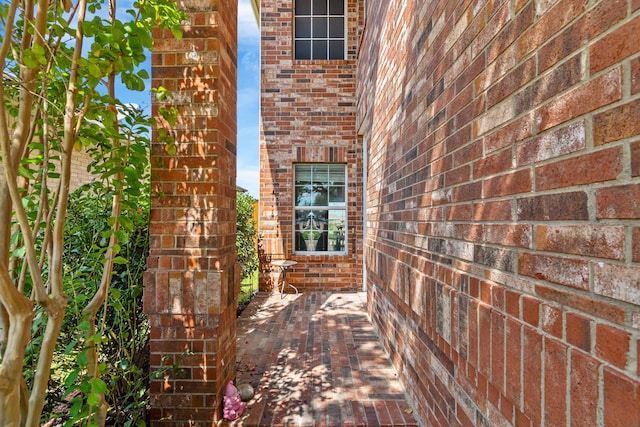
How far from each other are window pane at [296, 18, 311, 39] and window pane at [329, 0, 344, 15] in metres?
0.48

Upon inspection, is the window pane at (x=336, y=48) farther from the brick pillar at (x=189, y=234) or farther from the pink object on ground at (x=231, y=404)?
the pink object on ground at (x=231, y=404)

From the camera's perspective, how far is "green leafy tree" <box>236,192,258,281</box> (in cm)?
537

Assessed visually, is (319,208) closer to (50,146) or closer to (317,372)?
(317,372)

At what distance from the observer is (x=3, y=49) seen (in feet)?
3.88

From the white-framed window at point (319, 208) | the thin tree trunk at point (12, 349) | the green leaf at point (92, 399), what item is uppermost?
the white-framed window at point (319, 208)

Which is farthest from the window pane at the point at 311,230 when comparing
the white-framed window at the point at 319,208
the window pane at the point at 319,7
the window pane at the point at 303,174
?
the window pane at the point at 319,7

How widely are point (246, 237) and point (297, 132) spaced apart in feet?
6.79

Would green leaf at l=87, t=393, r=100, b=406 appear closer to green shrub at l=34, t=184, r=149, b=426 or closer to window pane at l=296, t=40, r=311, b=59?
green shrub at l=34, t=184, r=149, b=426

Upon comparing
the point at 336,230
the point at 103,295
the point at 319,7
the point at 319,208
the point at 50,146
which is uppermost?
the point at 319,7

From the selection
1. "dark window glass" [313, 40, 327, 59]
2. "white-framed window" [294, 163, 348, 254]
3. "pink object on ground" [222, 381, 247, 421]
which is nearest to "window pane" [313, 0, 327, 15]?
"dark window glass" [313, 40, 327, 59]

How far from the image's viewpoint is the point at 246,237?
18.3 feet

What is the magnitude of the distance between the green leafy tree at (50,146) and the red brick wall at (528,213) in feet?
4.88

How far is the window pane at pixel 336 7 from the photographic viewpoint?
6.12 metres

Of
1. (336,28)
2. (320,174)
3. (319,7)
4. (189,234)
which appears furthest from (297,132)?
(189,234)
